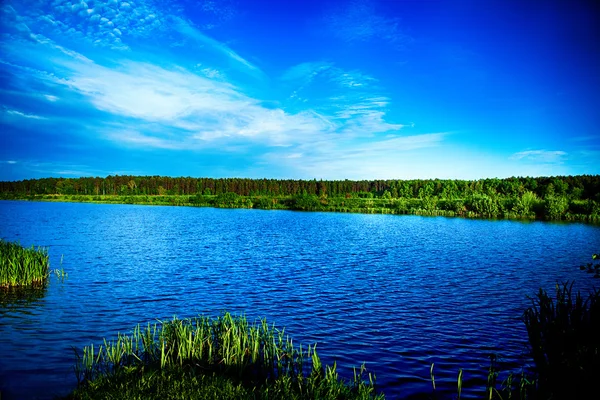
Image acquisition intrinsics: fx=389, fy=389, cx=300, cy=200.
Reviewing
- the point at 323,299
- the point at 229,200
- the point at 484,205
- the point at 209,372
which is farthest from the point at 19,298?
the point at 229,200

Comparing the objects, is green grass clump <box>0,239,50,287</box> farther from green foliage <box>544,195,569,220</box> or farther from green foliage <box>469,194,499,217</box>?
A: green foliage <box>469,194,499,217</box>

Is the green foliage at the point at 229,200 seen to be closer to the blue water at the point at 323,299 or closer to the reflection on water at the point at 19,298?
the blue water at the point at 323,299

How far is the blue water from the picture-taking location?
12359 millimetres

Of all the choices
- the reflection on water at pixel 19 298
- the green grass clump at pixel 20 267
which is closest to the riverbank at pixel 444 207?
the green grass clump at pixel 20 267

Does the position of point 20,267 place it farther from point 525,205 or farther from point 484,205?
point 484,205

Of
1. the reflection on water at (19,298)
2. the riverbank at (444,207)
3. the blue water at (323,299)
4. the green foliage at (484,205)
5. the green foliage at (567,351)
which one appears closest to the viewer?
the green foliage at (567,351)

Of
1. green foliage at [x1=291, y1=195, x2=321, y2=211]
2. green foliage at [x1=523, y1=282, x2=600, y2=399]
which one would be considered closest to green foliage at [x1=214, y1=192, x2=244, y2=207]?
green foliage at [x1=291, y1=195, x2=321, y2=211]

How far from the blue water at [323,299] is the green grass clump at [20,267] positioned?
127 cm

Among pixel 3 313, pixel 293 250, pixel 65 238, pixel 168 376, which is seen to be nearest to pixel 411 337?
pixel 168 376

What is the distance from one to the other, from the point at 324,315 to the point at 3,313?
13754 millimetres

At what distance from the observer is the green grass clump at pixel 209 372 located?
864cm

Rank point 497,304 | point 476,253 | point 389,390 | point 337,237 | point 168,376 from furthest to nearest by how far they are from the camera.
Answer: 1. point 337,237
2. point 476,253
3. point 497,304
4. point 389,390
5. point 168,376

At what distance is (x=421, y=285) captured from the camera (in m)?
23.3

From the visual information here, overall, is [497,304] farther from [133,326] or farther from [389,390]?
[133,326]
